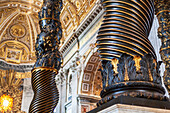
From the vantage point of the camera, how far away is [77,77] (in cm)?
1196

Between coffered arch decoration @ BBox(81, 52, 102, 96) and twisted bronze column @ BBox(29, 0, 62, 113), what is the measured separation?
806 centimetres

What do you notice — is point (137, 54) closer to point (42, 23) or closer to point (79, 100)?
point (42, 23)

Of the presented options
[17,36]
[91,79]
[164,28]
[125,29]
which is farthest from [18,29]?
[125,29]

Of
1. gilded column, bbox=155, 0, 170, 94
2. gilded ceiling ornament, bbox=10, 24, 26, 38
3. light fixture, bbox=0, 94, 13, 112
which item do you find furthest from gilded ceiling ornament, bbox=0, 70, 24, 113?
gilded column, bbox=155, 0, 170, 94

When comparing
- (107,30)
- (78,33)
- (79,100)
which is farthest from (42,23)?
(78,33)

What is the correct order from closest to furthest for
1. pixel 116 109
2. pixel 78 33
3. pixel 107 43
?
1. pixel 116 109
2. pixel 107 43
3. pixel 78 33

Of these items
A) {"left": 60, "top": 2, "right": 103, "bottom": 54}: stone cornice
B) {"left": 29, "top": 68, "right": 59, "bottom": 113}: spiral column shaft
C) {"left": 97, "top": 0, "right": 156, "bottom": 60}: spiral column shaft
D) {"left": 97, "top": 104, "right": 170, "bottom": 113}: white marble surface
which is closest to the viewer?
{"left": 97, "top": 104, "right": 170, "bottom": 113}: white marble surface

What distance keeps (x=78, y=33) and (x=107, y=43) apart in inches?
425

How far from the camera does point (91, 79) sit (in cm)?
1170

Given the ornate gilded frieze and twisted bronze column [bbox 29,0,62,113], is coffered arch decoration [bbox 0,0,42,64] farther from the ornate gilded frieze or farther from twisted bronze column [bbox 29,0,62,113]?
twisted bronze column [bbox 29,0,62,113]

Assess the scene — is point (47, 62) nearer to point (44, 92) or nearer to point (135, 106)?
point (44, 92)

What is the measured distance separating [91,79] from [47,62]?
8896 millimetres

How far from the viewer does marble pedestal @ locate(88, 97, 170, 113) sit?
1534 mm

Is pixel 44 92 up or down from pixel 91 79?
down
